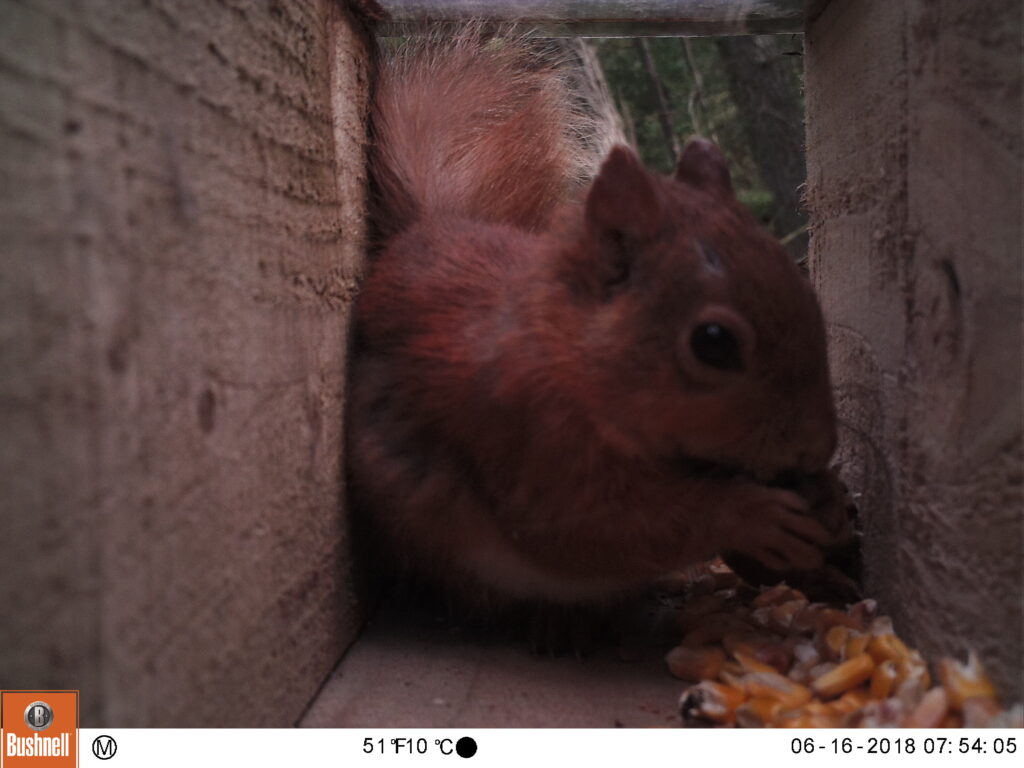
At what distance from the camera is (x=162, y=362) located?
0.98 meters

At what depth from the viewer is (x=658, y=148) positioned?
518 centimetres

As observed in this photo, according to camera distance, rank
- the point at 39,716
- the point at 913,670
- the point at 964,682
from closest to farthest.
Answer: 1. the point at 39,716
2. the point at 964,682
3. the point at 913,670

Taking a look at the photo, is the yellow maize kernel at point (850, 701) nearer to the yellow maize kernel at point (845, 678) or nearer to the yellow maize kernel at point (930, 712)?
the yellow maize kernel at point (845, 678)

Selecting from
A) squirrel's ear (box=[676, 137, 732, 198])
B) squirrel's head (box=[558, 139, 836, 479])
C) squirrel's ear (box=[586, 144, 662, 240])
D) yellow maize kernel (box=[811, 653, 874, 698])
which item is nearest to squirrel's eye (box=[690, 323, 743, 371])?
squirrel's head (box=[558, 139, 836, 479])

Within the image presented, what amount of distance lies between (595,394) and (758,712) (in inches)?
19.3

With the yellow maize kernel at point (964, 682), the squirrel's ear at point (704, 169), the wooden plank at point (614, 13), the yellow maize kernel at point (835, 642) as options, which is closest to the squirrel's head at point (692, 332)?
the squirrel's ear at point (704, 169)

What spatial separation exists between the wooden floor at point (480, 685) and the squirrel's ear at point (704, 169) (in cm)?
81

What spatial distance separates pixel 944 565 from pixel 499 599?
763mm

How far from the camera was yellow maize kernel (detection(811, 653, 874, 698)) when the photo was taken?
136 centimetres

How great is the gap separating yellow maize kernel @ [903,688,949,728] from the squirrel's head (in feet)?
1.30

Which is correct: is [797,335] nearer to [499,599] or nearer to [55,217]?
[499,599]
